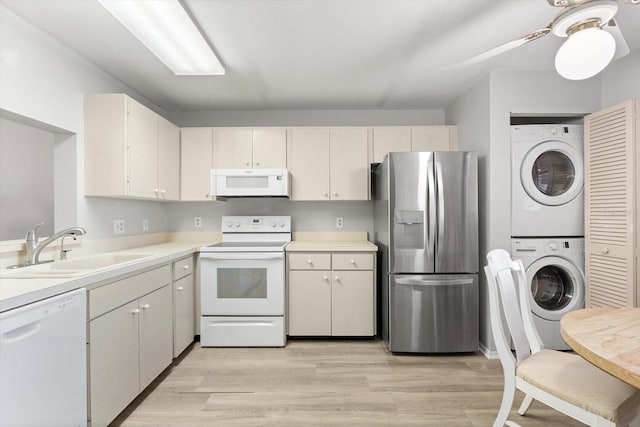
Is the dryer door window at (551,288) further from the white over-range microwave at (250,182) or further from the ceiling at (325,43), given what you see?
the white over-range microwave at (250,182)

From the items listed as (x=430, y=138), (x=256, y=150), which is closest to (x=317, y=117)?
(x=256, y=150)

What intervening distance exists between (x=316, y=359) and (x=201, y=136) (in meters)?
2.46

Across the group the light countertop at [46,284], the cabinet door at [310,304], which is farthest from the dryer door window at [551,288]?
the light countertop at [46,284]

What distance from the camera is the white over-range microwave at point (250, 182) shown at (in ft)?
9.99

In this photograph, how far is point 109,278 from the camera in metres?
1.67

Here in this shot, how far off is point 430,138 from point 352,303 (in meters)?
1.87

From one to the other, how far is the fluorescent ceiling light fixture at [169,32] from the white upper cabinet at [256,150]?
3.13ft

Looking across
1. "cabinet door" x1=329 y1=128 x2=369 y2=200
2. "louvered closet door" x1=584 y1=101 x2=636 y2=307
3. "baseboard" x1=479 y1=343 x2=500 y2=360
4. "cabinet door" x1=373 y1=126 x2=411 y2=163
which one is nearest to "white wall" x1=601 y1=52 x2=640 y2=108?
"louvered closet door" x1=584 y1=101 x2=636 y2=307

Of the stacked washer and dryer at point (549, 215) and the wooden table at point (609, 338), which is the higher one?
the stacked washer and dryer at point (549, 215)

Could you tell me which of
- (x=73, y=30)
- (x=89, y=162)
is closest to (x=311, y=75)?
(x=73, y=30)

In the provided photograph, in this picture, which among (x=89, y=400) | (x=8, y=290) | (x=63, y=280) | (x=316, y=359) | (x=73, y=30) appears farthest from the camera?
(x=316, y=359)

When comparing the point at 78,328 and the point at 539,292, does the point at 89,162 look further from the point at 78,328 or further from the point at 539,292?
the point at 539,292

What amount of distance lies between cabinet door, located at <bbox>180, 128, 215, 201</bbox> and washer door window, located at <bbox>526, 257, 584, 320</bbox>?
124 inches

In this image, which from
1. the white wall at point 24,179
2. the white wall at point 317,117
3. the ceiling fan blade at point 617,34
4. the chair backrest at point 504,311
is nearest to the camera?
the ceiling fan blade at point 617,34
